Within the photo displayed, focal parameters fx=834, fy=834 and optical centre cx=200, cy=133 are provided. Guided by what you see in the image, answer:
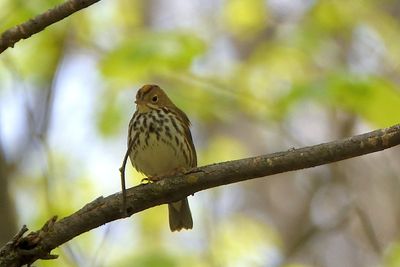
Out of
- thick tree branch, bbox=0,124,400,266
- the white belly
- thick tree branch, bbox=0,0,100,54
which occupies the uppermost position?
the white belly

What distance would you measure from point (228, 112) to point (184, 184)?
7.62 ft

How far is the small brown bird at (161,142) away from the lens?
3.79m

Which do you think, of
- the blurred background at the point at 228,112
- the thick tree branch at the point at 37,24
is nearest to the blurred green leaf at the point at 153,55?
the blurred background at the point at 228,112

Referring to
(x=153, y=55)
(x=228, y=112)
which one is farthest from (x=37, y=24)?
(x=228, y=112)

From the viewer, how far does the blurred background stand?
166 inches

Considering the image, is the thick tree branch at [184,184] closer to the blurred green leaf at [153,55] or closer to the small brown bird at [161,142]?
the small brown bird at [161,142]

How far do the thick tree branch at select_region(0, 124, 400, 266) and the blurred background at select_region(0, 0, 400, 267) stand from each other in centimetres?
96

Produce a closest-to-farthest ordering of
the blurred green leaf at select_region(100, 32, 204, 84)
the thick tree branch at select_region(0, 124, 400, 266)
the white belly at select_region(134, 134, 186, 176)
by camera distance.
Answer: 1. the thick tree branch at select_region(0, 124, 400, 266)
2. the white belly at select_region(134, 134, 186, 176)
3. the blurred green leaf at select_region(100, 32, 204, 84)

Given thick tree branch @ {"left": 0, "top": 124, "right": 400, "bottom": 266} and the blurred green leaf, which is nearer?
thick tree branch @ {"left": 0, "top": 124, "right": 400, "bottom": 266}

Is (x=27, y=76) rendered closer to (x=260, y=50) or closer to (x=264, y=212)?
(x=260, y=50)

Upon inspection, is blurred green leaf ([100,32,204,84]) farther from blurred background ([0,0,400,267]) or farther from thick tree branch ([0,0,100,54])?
thick tree branch ([0,0,100,54])

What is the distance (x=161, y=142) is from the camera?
3826 mm

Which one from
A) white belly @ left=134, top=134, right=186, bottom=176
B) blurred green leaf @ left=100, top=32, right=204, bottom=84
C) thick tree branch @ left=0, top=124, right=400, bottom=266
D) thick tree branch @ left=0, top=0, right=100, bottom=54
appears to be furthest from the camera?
blurred green leaf @ left=100, top=32, right=204, bottom=84

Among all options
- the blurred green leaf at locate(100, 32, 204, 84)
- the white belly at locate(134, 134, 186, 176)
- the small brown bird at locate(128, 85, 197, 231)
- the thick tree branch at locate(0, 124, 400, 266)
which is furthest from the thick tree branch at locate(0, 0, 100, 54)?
the blurred green leaf at locate(100, 32, 204, 84)
